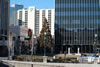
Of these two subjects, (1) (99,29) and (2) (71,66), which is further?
(1) (99,29)

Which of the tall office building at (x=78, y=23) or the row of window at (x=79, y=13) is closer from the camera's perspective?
the tall office building at (x=78, y=23)

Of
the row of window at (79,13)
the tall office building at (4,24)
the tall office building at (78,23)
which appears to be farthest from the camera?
the row of window at (79,13)

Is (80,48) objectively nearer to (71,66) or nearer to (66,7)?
(66,7)

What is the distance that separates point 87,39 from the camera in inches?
3974

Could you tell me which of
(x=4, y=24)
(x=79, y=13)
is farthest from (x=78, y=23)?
(x=4, y=24)

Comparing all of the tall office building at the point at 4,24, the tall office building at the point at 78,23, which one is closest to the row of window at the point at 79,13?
the tall office building at the point at 78,23

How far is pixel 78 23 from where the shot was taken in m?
102

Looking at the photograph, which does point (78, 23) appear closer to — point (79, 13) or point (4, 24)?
point (79, 13)

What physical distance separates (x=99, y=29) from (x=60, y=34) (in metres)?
16.5

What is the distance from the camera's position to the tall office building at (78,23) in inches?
3986

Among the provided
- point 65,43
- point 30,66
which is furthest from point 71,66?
point 65,43

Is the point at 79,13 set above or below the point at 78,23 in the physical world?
above

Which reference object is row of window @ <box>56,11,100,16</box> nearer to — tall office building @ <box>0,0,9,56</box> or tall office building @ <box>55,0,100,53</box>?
tall office building @ <box>55,0,100,53</box>

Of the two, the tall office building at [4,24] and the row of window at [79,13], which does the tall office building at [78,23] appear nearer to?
the row of window at [79,13]
